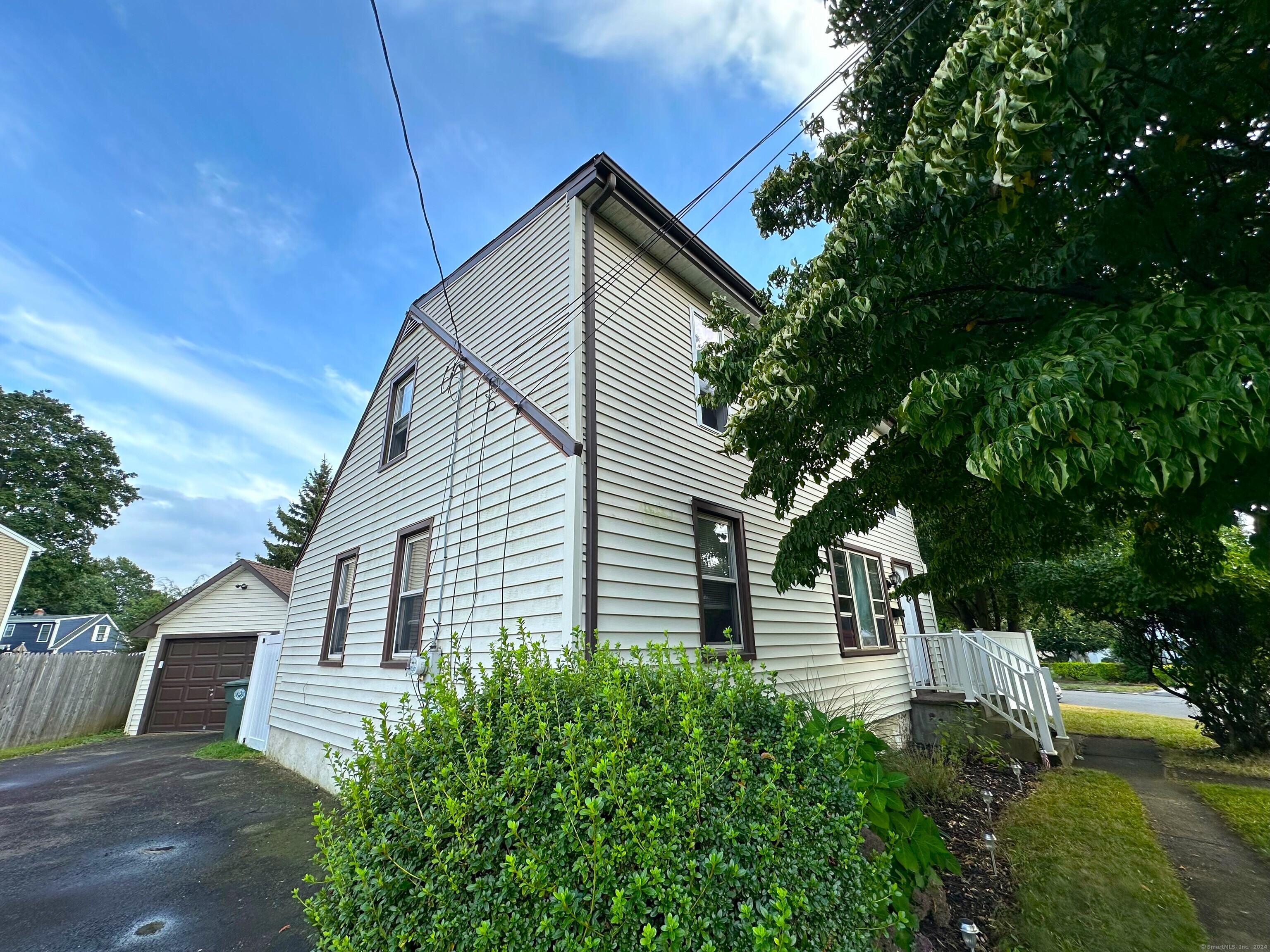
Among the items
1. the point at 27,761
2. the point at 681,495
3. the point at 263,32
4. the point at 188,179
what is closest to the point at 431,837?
the point at 681,495

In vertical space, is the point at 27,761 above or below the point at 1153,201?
below

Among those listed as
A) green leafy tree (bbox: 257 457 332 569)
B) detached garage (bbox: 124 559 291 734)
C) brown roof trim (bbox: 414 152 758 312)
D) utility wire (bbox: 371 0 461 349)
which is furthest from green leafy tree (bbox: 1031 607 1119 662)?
green leafy tree (bbox: 257 457 332 569)

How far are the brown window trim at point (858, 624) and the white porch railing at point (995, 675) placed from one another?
27.3 inches

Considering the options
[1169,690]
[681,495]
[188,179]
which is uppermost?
[188,179]

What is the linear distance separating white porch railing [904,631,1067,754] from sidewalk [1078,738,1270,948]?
919 mm

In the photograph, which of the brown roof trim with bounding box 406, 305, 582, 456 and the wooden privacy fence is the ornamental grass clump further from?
the wooden privacy fence

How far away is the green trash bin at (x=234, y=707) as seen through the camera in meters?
10.5

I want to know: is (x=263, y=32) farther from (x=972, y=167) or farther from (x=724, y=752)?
(x=724, y=752)

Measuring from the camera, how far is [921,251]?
3.38 meters

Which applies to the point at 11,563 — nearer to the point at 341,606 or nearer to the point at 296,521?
the point at 296,521

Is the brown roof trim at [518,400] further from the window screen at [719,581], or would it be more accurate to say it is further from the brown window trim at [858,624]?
the brown window trim at [858,624]

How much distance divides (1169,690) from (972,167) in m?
11.0

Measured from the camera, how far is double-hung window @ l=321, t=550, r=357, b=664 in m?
7.62

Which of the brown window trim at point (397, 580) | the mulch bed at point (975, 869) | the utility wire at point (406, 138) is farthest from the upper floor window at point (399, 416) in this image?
the mulch bed at point (975, 869)
